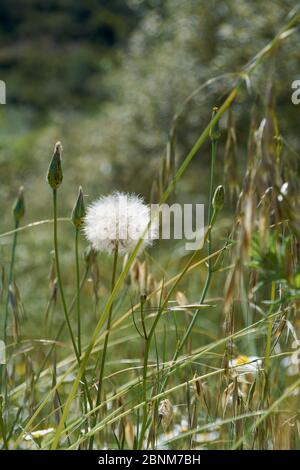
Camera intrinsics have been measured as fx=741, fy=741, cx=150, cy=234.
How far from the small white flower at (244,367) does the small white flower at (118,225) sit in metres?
0.16

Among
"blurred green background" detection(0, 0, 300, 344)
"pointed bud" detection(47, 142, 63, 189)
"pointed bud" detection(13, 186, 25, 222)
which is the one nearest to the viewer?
"pointed bud" detection(47, 142, 63, 189)

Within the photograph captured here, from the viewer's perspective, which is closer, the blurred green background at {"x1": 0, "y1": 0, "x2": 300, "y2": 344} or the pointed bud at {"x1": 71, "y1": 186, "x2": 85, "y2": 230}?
the pointed bud at {"x1": 71, "y1": 186, "x2": 85, "y2": 230}

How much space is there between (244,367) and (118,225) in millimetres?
257

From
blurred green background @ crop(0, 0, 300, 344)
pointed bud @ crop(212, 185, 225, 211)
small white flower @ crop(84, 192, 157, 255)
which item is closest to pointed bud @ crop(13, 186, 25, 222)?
small white flower @ crop(84, 192, 157, 255)

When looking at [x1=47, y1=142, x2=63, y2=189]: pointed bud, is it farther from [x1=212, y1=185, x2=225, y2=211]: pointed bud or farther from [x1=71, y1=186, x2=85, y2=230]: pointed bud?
[x1=212, y1=185, x2=225, y2=211]: pointed bud

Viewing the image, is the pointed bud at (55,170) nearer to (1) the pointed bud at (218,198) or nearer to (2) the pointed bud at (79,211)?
(2) the pointed bud at (79,211)

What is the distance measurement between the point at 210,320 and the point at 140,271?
→ 1365 mm

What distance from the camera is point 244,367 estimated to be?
883 millimetres

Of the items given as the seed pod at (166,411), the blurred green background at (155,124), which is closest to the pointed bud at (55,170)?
the seed pod at (166,411)

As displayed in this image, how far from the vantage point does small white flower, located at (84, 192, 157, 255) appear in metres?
0.75

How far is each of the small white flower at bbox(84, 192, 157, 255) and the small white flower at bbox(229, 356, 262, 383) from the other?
157 mm

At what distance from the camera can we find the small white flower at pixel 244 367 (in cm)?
73
